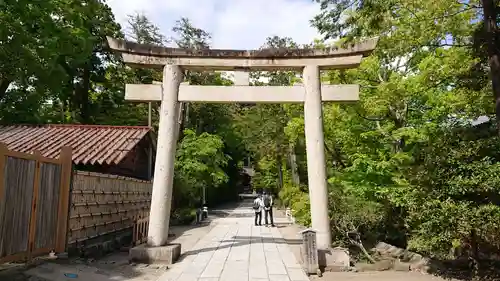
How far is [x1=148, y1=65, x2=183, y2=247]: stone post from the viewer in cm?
980

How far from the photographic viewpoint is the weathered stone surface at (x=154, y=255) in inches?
365

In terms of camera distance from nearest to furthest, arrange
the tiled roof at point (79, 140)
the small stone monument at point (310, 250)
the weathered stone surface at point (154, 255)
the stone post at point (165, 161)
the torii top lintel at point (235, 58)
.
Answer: the small stone monument at point (310, 250) → the weathered stone surface at point (154, 255) → the stone post at point (165, 161) → the torii top lintel at point (235, 58) → the tiled roof at point (79, 140)

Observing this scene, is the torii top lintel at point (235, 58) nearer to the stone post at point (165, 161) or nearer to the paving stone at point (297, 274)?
the stone post at point (165, 161)

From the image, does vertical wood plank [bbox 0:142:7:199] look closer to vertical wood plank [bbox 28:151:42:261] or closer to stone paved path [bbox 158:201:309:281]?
Result: vertical wood plank [bbox 28:151:42:261]

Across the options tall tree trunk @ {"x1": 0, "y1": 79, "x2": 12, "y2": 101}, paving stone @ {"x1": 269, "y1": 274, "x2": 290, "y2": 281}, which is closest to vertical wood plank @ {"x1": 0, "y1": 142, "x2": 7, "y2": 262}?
paving stone @ {"x1": 269, "y1": 274, "x2": 290, "y2": 281}

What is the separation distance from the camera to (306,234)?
8.70 metres

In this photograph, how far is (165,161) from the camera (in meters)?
10.0

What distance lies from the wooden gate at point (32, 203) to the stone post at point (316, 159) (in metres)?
5.63

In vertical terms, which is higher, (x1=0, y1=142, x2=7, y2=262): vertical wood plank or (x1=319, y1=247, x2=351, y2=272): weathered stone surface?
(x1=0, y1=142, x2=7, y2=262): vertical wood plank

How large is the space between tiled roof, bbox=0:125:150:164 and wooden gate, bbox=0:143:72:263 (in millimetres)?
4818

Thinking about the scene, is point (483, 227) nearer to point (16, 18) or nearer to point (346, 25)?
point (346, 25)

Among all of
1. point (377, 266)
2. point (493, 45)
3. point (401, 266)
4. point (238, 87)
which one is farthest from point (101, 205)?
point (493, 45)

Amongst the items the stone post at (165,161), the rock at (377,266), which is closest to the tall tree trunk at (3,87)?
the stone post at (165,161)

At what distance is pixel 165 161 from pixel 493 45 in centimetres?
766
